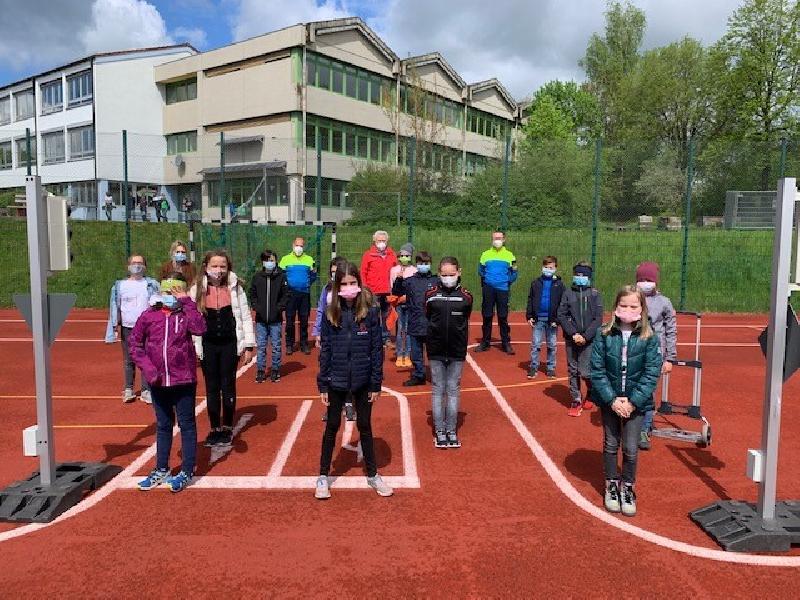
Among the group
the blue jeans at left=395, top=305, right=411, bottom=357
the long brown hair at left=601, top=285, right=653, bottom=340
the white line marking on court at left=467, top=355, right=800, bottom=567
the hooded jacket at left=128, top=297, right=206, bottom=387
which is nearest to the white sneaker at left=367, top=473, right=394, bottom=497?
the white line marking on court at left=467, top=355, right=800, bottom=567

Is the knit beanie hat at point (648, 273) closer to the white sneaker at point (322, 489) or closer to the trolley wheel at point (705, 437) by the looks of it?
the trolley wheel at point (705, 437)

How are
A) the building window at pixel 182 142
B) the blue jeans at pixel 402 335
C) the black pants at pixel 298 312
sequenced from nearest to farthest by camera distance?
the blue jeans at pixel 402 335 < the black pants at pixel 298 312 < the building window at pixel 182 142

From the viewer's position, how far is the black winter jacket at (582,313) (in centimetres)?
711

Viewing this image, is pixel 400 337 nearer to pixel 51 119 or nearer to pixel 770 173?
pixel 770 173

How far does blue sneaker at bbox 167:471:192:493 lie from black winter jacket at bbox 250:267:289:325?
3.86 m

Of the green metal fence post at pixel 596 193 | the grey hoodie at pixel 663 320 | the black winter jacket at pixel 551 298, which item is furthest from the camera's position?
the green metal fence post at pixel 596 193

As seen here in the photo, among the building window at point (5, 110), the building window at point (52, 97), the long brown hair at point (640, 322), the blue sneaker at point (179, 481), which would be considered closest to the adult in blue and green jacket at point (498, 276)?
the long brown hair at point (640, 322)

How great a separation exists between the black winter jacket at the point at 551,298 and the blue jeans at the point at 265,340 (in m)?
3.76

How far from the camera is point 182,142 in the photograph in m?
38.8

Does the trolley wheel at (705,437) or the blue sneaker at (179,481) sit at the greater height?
the trolley wheel at (705,437)

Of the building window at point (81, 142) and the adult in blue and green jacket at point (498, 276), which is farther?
the building window at point (81, 142)

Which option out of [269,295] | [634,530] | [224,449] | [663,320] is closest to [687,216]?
[663,320]

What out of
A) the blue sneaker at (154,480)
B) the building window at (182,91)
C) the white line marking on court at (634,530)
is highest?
the building window at (182,91)

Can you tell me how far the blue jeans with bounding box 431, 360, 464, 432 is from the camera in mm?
6016
